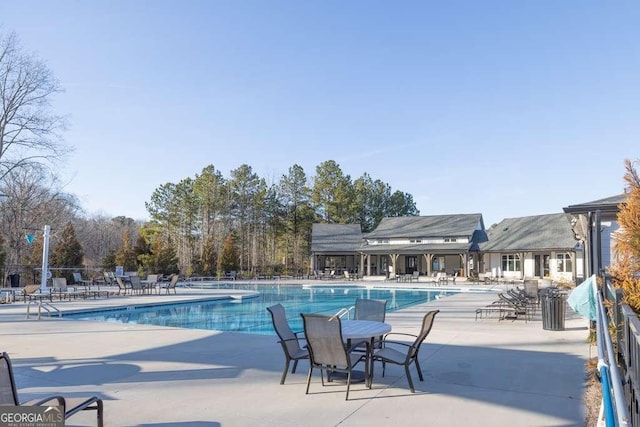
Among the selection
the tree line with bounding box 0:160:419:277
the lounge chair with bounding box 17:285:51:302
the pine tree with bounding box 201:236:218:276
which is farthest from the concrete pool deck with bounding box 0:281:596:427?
the tree line with bounding box 0:160:419:277

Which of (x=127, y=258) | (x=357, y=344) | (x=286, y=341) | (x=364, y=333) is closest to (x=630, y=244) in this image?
(x=364, y=333)

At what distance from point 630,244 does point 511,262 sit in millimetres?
31324

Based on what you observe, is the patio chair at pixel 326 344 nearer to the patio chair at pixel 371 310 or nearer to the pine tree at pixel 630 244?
the patio chair at pixel 371 310

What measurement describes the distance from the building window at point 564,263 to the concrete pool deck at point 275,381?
24918 mm

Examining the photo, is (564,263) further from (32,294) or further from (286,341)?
(286,341)

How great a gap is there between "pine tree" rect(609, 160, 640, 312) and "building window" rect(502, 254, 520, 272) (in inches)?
1210

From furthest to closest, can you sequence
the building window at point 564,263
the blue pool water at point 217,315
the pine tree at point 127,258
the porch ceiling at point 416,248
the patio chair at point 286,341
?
the porch ceiling at point 416,248, the building window at point 564,263, the pine tree at point 127,258, the blue pool water at point 217,315, the patio chair at point 286,341

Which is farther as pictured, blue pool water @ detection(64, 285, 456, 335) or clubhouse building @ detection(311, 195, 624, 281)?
clubhouse building @ detection(311, 195, 624, 281)

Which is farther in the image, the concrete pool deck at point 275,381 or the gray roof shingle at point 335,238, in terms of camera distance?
the gray roof shingle at point 335,238

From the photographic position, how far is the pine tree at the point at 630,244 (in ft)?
14.5

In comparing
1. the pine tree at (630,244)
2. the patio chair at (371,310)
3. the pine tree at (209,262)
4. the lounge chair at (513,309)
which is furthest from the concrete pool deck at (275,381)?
the pine tree at (209,262)

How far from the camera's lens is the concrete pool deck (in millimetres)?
4043

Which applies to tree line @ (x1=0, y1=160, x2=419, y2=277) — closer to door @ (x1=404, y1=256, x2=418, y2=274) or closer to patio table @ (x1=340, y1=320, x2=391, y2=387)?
door @ (x1=404, y1=256, x2=418, y2=274)

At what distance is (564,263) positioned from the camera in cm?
3086
